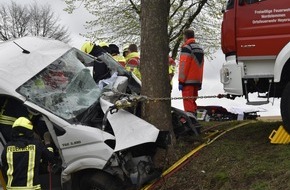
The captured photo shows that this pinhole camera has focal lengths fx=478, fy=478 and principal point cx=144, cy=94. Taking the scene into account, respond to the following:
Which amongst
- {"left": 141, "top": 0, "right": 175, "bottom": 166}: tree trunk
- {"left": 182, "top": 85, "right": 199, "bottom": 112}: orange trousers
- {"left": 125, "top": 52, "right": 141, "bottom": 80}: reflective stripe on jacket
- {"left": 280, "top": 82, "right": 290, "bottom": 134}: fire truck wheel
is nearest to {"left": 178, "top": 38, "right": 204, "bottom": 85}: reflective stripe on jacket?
{"left": 182, "top": 85, "right": 199, "bottom": 112}: orange trousers

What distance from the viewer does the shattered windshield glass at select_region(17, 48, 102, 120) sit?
619 cm

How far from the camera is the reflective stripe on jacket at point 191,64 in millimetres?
9258

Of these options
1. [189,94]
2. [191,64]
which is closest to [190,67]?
[191,64]

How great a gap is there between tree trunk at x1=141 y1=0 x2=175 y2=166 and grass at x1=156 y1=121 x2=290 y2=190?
714mm

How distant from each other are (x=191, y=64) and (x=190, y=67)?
0.06m

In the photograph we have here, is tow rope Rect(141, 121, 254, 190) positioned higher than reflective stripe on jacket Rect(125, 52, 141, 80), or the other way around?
reflective stripe on jacket Rect(125, 52, 141, 80)

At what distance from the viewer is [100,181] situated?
19.0 ft

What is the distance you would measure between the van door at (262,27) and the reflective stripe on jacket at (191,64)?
227cm

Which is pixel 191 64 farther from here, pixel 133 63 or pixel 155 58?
pixel 155 58

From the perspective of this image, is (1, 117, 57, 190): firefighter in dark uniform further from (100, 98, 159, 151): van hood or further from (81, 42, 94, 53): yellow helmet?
(81, 42, 94, 53): yellow helmet

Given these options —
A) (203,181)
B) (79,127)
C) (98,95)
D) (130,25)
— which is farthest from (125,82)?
(130,25)

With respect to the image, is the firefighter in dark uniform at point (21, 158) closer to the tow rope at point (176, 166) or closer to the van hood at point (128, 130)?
the van hood at point (128, 130)

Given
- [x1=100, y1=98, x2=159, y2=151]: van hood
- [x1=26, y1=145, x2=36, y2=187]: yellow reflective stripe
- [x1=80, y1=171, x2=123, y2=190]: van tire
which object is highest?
[x1=100, y1=98, x2=159, y2=151]: van hood

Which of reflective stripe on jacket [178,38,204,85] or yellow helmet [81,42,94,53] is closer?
yellow helmet [81,42,94,53]
